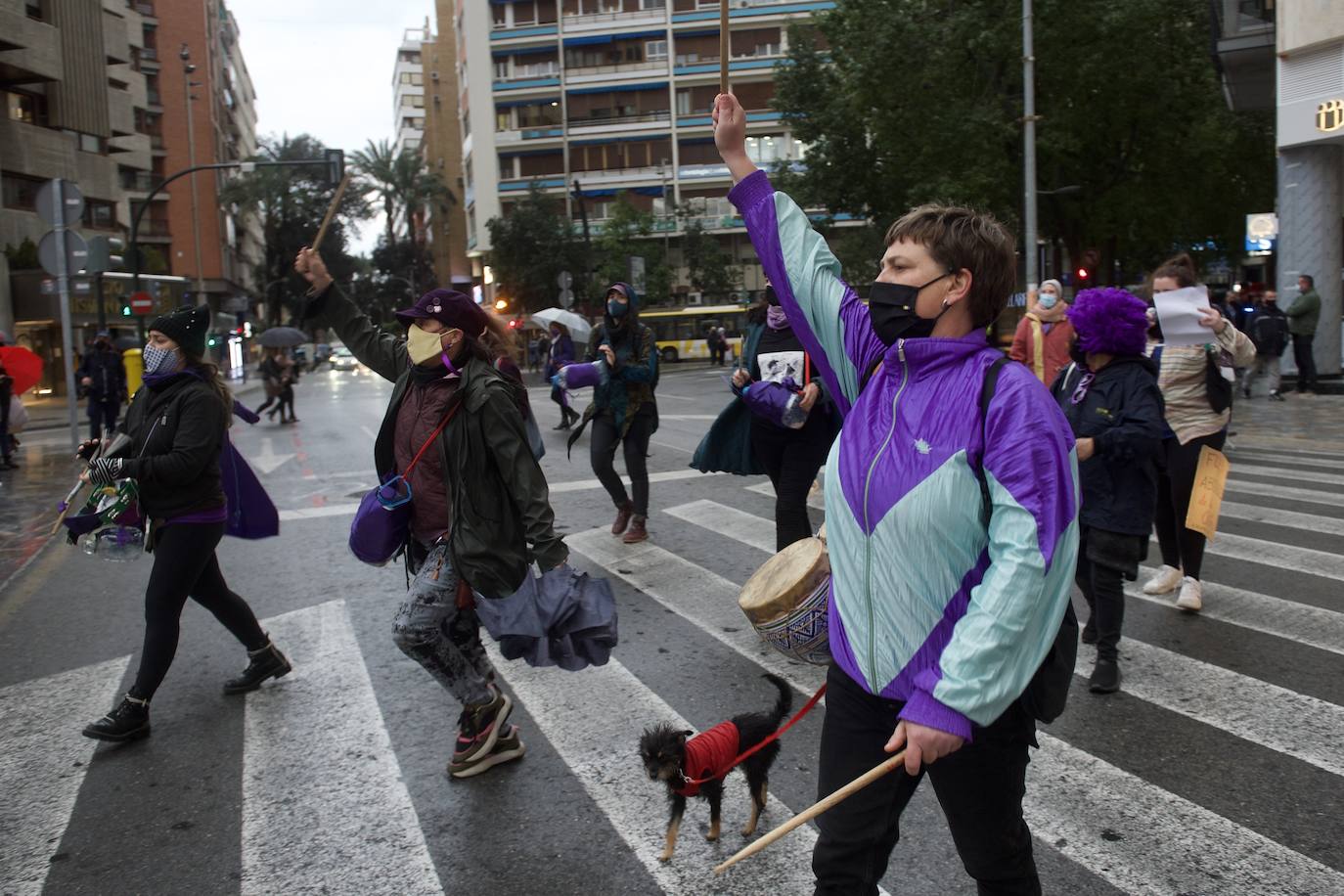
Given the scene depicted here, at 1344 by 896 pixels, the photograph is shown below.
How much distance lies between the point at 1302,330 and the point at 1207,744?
17.6m

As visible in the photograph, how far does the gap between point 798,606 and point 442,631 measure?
1805 millimetres

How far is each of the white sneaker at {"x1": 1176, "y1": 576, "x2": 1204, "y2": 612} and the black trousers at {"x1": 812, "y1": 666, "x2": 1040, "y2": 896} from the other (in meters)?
4.30

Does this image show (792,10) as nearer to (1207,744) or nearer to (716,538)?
(716,538)

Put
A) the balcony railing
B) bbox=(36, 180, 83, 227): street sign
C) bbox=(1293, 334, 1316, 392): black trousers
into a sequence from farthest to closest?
the balcony railing, bbox=(1293, 334, 1316, 392): black trousers, bbox=(36, 180, 83, 227): street sign

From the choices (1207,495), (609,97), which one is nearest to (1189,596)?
(1207,495)

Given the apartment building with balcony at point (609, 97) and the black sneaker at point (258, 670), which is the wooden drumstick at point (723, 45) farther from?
the apartment building with balcony at point (609, 97)

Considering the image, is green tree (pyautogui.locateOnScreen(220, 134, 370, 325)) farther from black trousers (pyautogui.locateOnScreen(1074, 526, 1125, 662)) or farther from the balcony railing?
black trousers (pyautogui.locateOnScreen(1074, 526, 1125, 662))

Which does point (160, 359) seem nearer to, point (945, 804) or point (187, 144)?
point (945, 804)

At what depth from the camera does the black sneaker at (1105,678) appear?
4.91 metres

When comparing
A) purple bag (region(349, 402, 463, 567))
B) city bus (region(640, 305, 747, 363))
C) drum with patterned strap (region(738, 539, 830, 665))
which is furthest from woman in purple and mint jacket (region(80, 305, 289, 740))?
city bus (region(640, 305, 747, 363))

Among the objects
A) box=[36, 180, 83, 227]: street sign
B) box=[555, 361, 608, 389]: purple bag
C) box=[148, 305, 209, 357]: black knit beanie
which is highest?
box=[36, 180, 83, 227]: street sign

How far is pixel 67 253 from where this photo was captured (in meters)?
13.8

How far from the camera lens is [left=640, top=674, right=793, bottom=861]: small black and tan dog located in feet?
10.7

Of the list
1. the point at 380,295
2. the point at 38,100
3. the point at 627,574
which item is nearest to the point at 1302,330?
the point at 627,574
